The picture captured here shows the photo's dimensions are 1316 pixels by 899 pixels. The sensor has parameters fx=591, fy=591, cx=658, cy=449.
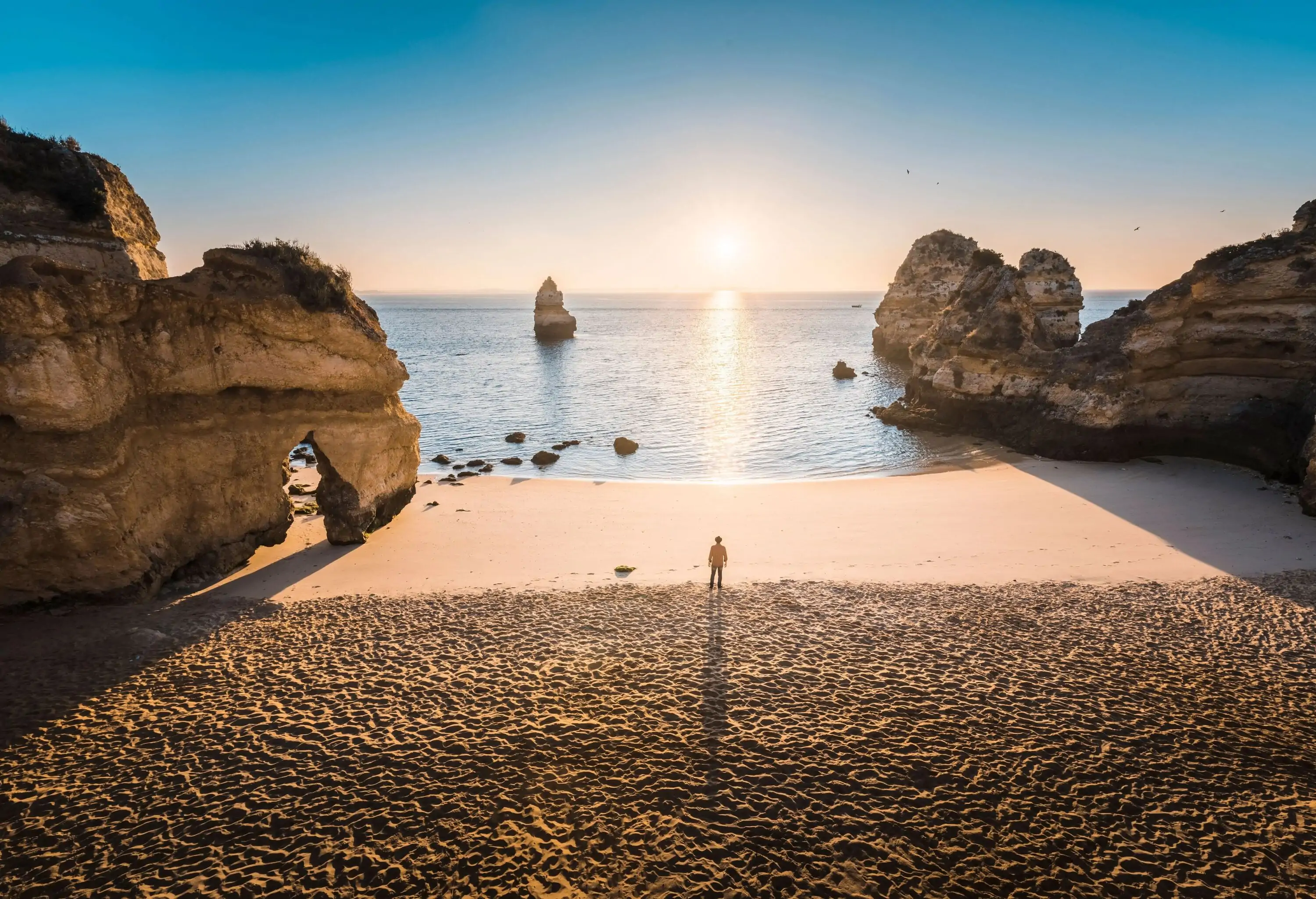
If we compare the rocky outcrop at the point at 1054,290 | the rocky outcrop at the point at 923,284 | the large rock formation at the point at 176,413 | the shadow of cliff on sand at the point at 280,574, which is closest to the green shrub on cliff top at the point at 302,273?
the large rock formation at the point at 176,413

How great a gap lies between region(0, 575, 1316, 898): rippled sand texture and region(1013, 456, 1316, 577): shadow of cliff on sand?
4.95m

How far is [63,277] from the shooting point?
13812 millimetres

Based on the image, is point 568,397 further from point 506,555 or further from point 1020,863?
point 1020,863

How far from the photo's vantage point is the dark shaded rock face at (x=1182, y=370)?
2480 cm

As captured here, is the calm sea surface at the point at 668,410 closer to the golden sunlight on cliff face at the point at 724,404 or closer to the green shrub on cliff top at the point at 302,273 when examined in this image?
the golden sunlight on cliff face at the point at 724,404

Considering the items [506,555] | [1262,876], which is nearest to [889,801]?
[1262,876]

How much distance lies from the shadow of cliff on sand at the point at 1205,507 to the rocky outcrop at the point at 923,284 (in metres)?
42.1

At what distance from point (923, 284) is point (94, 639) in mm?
78677

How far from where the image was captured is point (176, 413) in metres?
16.1

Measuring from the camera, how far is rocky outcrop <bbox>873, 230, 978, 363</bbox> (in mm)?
70438

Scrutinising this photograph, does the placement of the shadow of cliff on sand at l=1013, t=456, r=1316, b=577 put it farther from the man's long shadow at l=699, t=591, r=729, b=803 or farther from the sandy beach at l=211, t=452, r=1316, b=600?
the man's long shadow at l=699, t=591, r=729, b=803

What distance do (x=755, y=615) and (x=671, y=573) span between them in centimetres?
379

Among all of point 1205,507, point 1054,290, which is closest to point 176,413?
point 1205,507

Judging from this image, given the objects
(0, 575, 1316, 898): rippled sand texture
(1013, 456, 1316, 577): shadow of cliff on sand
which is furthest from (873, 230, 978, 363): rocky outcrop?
(0, 575, 1316, 898): rippled sand texture
